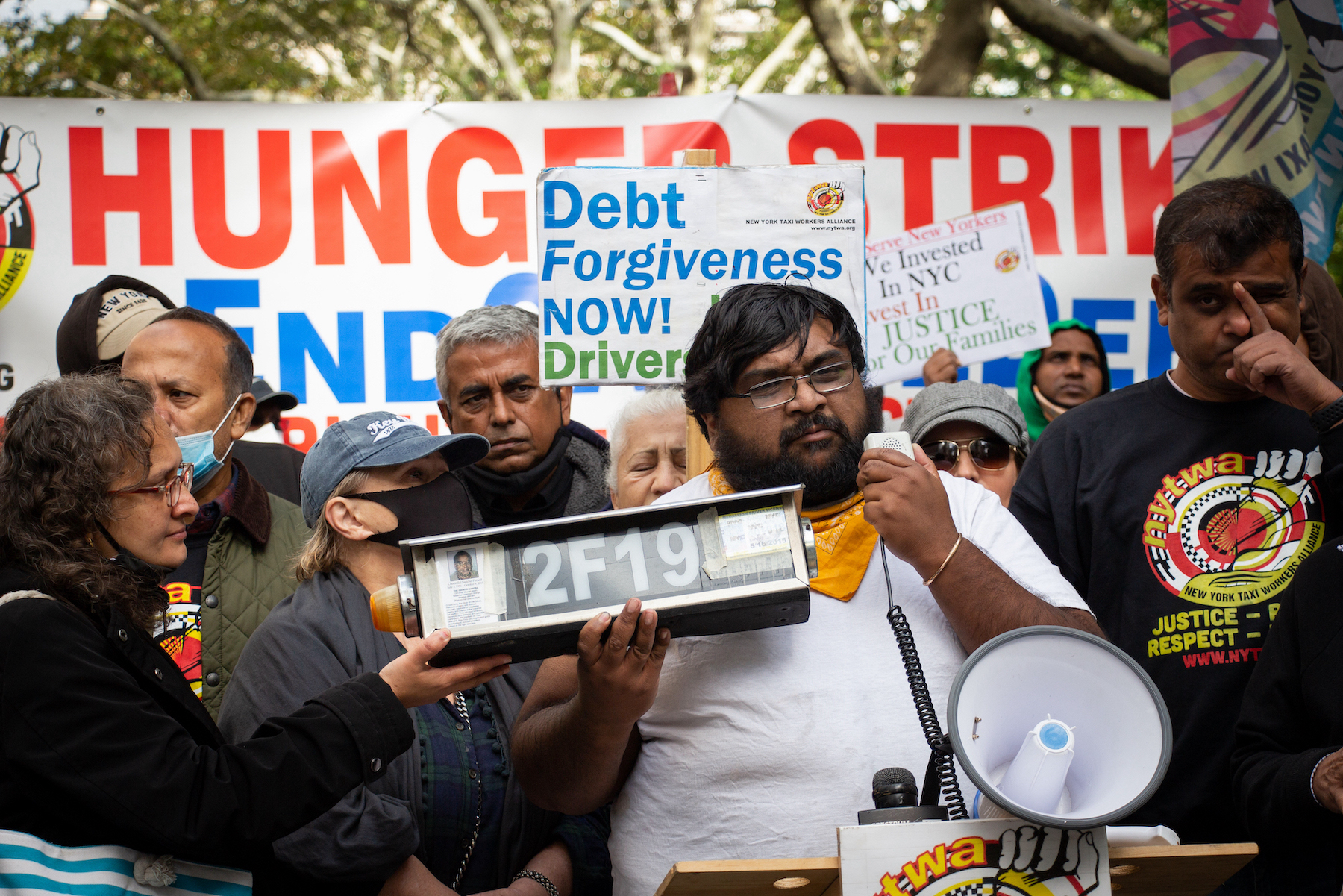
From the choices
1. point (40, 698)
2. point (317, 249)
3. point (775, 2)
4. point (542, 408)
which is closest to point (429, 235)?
point (317, 249)

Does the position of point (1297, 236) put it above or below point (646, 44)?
below

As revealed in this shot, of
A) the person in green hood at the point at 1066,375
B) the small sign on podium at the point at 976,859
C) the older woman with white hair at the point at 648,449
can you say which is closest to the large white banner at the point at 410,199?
the person in green hood at the point at 1066,375

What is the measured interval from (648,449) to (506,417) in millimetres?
476

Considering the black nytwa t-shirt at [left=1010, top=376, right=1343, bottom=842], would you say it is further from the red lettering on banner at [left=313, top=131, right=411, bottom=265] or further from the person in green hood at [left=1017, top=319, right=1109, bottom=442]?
the red lettering on banner at [left=313, top=131, right=411, bottom=265]

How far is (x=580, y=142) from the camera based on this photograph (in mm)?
5438

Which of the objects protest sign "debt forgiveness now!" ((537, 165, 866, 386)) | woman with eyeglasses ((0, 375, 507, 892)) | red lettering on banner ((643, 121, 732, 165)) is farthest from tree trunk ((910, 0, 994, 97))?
woman with eyeglasses ((0, 375, 507, 892))

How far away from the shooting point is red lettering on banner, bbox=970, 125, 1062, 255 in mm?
5539

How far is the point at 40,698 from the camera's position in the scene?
1.84 meters

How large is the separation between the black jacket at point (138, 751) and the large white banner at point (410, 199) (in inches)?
125

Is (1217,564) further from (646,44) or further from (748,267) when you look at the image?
(646,44)

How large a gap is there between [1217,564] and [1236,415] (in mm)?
358

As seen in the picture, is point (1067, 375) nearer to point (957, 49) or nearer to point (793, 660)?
point (793, 660)

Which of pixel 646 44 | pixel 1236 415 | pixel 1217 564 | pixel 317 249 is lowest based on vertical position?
pixel 1217 564

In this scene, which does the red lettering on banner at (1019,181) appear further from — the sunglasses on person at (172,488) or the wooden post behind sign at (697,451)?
the sunglasses on person at (172,488)
